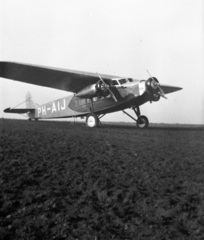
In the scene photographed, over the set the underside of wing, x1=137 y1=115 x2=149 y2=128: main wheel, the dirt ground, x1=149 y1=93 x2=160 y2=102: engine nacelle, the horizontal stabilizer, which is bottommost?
the dirt ground

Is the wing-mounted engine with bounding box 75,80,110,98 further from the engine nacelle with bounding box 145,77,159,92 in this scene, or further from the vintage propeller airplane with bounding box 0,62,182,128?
the engine nacelle with bounding box 145,77,159,92

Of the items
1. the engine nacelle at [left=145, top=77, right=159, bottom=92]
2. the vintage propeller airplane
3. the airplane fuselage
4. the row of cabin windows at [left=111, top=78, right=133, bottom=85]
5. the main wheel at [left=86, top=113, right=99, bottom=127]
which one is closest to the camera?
the engine nacelle at [left=145, top=77, right=159, bottom=92]

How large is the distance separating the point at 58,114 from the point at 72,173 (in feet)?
48.7

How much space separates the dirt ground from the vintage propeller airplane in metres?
7.10

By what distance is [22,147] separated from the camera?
593cm

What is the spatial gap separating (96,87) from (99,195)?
9.77 m

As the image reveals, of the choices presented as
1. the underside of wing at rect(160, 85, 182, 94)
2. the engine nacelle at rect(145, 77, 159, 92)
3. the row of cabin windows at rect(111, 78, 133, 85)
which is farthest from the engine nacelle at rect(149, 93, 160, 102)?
the underside of wing at rect(160, 85, 182, 94)

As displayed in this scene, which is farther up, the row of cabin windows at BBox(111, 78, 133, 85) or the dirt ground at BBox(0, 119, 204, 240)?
the row of cabin windows at BBox(111, 78, 133, 85)

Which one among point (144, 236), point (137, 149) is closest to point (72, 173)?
point (144, 236)

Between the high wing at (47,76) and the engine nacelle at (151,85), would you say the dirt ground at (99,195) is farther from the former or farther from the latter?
the high wing at (47,76)

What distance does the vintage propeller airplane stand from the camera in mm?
12203

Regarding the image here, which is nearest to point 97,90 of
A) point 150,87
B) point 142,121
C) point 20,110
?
point 150,87

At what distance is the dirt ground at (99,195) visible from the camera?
266 cm

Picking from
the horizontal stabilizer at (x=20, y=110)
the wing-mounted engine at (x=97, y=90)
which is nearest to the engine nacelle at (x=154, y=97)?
the wing-mounted engine at (x=97, y=90)
